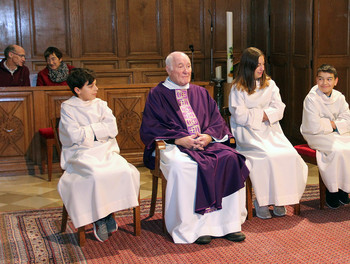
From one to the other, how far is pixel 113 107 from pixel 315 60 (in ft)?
8.26

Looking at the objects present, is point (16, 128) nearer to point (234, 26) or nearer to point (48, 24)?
point (48, 24)

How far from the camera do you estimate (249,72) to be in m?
4.68

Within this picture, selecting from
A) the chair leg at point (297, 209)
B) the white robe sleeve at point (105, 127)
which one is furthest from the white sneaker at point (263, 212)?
the white robe sleeve at point (105, 127)

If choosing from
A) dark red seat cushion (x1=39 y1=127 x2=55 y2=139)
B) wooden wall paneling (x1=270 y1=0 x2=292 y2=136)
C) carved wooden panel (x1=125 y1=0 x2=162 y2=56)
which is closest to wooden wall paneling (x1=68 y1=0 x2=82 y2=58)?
carved wooden panel (x1=125 y1=0 x2=162 y2=56)

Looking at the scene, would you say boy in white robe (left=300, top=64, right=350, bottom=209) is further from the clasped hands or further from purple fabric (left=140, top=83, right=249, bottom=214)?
the clasped hands

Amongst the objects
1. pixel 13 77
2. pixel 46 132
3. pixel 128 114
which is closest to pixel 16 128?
pixel 46 132

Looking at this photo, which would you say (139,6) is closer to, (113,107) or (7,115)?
(113,107)

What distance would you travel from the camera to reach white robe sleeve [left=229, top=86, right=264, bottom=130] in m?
4.64

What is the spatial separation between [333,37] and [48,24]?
13.7ft

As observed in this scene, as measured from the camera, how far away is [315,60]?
21.7 ft

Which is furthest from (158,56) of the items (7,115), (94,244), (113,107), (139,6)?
(94,244)

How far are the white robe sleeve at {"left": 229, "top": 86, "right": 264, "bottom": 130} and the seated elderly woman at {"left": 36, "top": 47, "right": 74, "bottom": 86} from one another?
277 centimetres

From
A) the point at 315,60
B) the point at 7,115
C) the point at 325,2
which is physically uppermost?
the point at 325,2

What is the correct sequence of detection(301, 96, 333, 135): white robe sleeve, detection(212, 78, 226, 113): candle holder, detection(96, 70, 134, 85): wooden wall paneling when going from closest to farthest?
detection(301, 96, 333, 135): white robe sleeve
detection(212, 78, 226, 113): candle holder
detection(96, 70, 134, 85): wooden wall paneling
